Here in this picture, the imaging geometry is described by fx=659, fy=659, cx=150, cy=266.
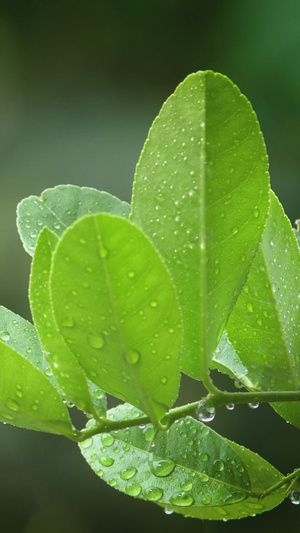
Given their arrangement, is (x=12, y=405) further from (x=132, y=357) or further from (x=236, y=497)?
(x=236, y=497)

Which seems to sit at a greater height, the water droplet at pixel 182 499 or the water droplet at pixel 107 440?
the water droplet at pixel 107 440

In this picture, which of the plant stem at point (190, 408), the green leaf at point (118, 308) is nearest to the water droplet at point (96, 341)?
the green leaf at point (118, 308)

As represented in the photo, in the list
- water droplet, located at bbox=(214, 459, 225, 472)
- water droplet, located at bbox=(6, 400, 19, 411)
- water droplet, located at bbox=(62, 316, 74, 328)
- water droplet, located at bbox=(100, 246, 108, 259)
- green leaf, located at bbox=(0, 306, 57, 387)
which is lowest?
water droplet, located at bbox=(214, 459, 225, 472)

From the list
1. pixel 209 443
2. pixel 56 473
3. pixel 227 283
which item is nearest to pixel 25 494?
pixel 56 473

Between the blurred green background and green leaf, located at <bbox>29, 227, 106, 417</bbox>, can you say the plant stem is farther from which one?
the blurred green background

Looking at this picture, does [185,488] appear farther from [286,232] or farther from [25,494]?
[25,494]

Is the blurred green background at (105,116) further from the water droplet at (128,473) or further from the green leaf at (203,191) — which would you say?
the green leaf at (203,191)

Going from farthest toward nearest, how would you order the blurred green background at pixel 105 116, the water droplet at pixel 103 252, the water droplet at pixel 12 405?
the blurred green background at pixel 105 116
the water droplet at pixel 12 405
the water droplet at pixel 103 252

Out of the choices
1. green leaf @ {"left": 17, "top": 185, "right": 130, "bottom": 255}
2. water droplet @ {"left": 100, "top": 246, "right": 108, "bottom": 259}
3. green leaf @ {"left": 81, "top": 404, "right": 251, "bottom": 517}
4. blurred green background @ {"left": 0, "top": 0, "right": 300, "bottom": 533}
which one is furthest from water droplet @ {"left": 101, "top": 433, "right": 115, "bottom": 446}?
blurred green background @ {"left": 0, "top": 0, "right": 300, "bottom": 533}
